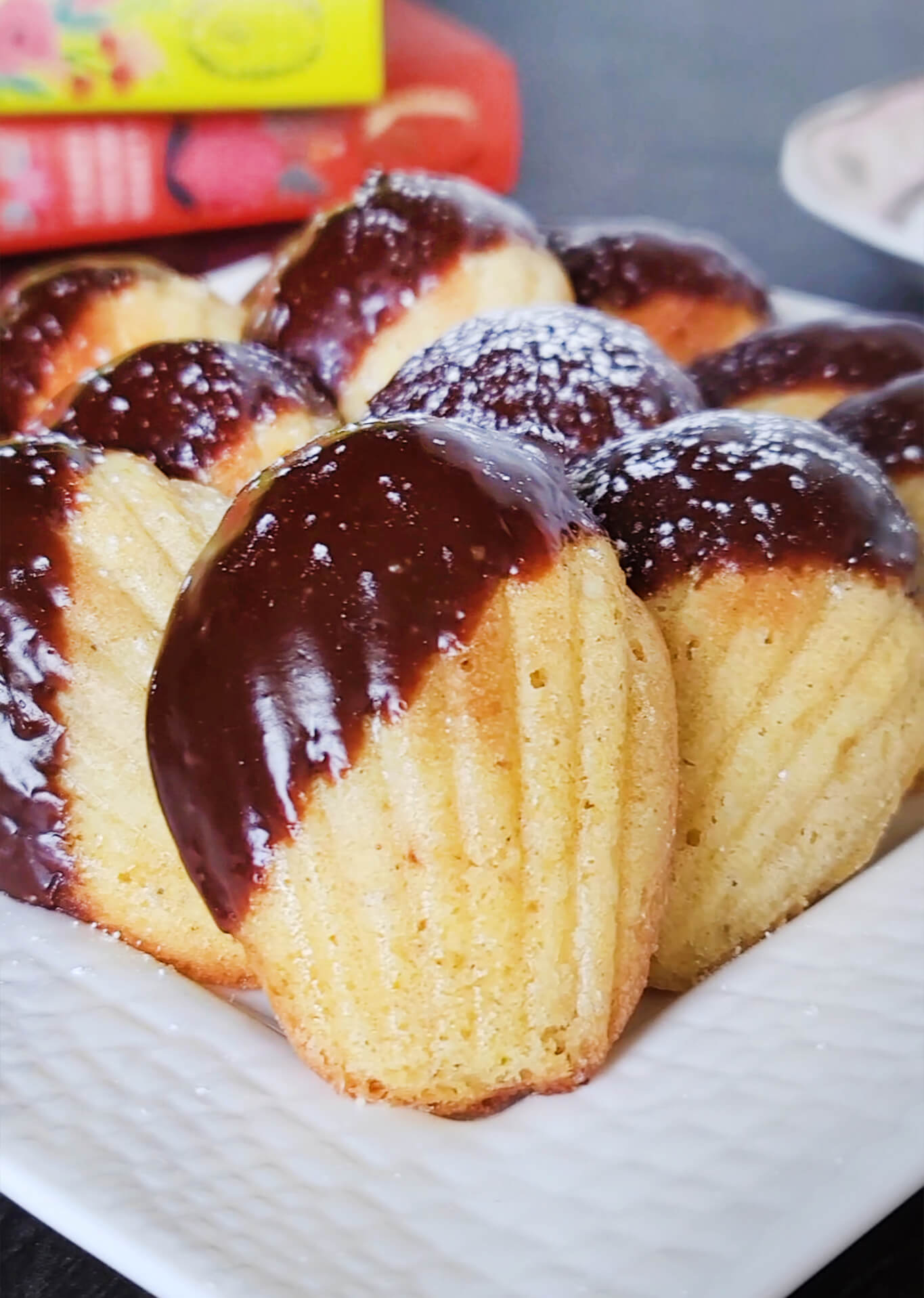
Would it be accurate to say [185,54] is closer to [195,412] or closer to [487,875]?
[195,412]

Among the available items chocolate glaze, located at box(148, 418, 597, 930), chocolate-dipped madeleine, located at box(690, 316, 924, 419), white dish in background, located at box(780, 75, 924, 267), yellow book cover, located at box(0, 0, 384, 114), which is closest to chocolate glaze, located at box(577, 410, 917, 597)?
chocolate glaze, located at box(148, 418, 597, 930)

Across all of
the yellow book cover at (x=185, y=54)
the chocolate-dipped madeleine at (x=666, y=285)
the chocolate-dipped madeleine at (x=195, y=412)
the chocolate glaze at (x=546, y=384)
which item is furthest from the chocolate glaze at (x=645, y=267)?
the yellow book cover at (x=185, y=54)

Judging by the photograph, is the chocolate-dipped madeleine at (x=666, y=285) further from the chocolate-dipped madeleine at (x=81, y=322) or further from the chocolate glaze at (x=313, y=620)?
the chocolate glaze at (x=313, y=620)

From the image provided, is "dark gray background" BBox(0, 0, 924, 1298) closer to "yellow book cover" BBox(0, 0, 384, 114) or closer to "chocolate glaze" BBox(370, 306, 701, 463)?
"yellow book cover" BBox(0, 0, 384, 114)

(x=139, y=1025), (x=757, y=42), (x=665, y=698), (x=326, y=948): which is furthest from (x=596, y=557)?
(x=757, y=42)

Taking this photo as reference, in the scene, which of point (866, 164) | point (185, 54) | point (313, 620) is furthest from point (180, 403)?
point (866, 164)

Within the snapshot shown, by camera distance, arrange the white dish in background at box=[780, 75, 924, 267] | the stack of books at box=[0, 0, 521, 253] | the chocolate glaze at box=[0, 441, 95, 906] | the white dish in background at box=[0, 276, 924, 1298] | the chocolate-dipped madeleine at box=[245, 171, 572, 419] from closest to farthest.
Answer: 1. the white dish in background at box=[0, 276, 924, 1298]
2. the chocolate glaze at box=[0, 441, 95, 906]
3. the chocolate-dipped madeleine at box=[245, 171, 572, 419]
4. the white dish in background at box=[780, 75, 924, 267]
5. the stack of books at box=[0, 0, 521, 253]
